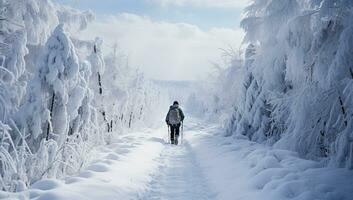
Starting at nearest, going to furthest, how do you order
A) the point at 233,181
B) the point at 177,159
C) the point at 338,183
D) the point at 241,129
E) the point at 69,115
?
the point at 338,183
the point at 233,181
the point at 69,115
the point at 177,159
the point at 241,129

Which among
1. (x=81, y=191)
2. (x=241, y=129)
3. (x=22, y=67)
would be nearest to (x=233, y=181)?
(x=81, y=191)

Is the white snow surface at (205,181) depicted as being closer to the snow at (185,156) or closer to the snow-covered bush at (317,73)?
the snow at (185,156)

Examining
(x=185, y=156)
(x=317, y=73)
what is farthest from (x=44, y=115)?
(x=317, y=73)

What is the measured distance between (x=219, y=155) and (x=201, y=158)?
0.67 m

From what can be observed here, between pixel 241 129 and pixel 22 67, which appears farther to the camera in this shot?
pixel 241 129

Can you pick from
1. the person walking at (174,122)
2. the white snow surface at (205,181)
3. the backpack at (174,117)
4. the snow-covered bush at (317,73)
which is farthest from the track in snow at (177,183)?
the backpack at (174,117)

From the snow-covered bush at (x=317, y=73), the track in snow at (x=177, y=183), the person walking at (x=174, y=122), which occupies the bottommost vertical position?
the track in snow at (x=177, y=183)

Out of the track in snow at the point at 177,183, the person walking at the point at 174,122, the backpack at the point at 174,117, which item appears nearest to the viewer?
the track in snow at the point at 177,183

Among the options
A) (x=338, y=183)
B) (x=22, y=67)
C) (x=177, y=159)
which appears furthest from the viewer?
(x=177, y=159)

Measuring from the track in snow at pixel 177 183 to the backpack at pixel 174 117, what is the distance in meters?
6.10

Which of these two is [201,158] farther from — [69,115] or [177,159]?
[69,115]

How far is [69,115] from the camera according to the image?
8.87m

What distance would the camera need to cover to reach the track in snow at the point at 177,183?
22.8 ft

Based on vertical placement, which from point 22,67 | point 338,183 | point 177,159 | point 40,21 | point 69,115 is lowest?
point 177,159
